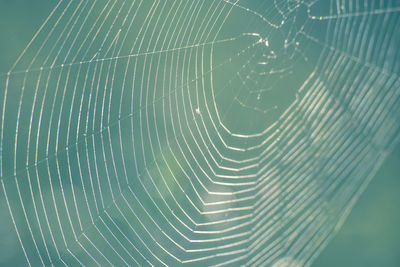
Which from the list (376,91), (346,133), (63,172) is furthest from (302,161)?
(63,172)

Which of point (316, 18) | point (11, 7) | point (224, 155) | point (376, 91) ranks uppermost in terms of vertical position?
point (11, 7)

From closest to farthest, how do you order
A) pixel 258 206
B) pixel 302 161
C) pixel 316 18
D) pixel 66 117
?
pixel 258 206 < pixel 302 161 < pixel 316 18 < pixel 66 117

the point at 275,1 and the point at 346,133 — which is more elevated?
the point at 275,1

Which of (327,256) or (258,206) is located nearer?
(258,206)

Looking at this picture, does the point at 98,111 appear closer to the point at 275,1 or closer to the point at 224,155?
the point at 224,155

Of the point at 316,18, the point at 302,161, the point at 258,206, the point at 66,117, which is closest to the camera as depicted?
the point at 258,206

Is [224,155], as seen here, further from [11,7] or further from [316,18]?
[11,7]
